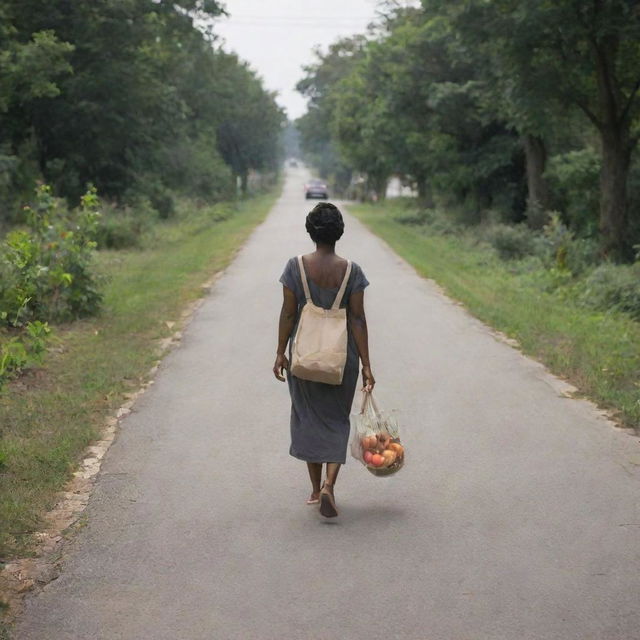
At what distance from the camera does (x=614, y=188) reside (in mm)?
21688

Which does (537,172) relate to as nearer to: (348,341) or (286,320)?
(348,341)

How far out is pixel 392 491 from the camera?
6520mm

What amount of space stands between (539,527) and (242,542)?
169 centimetres

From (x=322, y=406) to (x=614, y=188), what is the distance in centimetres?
1720

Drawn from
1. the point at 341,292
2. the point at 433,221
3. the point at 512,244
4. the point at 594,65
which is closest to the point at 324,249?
the point at 341,292

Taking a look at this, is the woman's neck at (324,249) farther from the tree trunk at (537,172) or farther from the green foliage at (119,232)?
the tree trunk at (537,172)

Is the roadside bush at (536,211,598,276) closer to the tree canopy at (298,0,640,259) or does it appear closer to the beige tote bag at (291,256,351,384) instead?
the tree canopy at (298,0,640,259)

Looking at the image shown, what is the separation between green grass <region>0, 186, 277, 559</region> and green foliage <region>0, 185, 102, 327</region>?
12.4 inches

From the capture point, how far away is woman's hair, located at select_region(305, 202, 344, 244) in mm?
5887

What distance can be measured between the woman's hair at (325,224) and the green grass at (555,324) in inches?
141

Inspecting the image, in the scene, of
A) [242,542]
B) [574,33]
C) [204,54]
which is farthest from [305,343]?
[204,54]

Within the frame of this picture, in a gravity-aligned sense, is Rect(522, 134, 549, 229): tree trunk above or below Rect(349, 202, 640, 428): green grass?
above

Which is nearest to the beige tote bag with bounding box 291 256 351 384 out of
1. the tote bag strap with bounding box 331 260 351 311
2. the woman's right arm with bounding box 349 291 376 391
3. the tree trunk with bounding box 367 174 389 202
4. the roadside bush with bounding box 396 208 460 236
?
the tote bag strap with bounding box 331 260 351 311

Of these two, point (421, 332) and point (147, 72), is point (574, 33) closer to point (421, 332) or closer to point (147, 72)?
point (421, 332)
